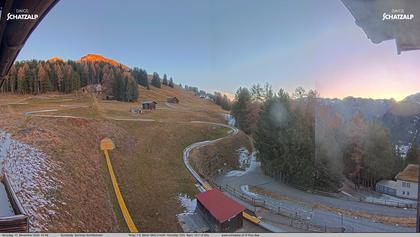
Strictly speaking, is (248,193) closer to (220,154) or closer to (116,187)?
(220,154)

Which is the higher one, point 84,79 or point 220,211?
point 84,79

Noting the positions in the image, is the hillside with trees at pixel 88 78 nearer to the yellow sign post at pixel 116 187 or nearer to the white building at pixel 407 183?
the yellow sign post at pixel 116 187

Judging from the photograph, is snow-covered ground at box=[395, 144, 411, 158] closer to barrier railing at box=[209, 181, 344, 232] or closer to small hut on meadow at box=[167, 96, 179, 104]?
barrier railing at box=[209, 181, 344, 232]

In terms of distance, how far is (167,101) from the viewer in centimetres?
259

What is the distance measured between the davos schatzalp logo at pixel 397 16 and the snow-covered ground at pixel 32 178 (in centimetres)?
259

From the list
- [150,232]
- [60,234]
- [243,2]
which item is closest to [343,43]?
[243,2]

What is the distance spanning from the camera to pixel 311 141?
246 cm

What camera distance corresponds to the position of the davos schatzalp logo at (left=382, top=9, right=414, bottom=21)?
208 centimetres

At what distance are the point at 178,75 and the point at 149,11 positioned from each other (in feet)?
1.85

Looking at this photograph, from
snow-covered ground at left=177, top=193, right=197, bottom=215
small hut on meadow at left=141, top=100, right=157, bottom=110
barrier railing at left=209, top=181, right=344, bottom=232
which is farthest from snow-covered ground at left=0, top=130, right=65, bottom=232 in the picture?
barrier railing at left=209, top=181, right=344, bottom=232

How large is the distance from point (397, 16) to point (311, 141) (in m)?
1.04

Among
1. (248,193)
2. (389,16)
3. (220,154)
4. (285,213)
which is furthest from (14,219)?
(389,16)

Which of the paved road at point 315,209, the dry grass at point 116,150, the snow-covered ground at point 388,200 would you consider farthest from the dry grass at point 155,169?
the snow-covered ground at point 388,200

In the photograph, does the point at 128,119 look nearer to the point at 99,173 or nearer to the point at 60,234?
the point at 99,173
